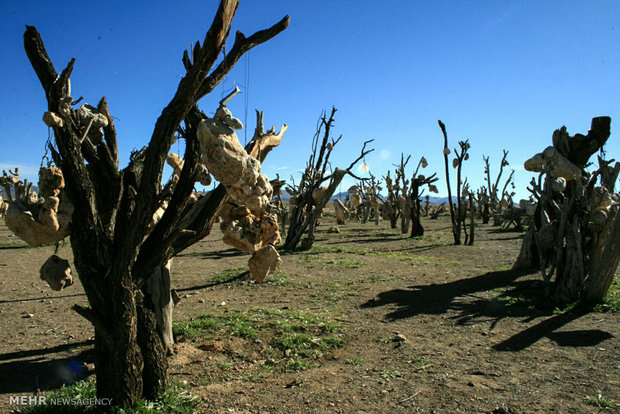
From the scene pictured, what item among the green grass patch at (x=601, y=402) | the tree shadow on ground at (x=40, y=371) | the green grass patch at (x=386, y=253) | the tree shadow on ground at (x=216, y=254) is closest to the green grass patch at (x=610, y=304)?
the green grass patch at (x=601, y=402)

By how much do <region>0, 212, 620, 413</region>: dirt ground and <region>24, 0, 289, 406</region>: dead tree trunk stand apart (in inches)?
31.4

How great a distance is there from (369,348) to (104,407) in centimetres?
288

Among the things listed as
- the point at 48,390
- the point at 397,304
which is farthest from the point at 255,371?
the point at 397,304

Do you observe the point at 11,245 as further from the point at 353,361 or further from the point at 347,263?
the point at 353,361

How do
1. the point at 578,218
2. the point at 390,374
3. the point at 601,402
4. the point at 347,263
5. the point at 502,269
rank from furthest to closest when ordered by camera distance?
the point at 347,263
the point at 502,269
the point at 578,218
the point at 390,374
the point at 601,402

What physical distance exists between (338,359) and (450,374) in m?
1.20

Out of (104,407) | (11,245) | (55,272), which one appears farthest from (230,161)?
(11,245)

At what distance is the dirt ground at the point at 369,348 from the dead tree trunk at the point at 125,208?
80cm

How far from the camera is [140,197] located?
3.12 meters

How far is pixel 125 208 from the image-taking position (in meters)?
3.60

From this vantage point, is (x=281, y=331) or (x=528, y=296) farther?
(x=528, y=296)

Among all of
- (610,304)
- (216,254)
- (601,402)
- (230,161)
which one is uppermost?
(230,161)

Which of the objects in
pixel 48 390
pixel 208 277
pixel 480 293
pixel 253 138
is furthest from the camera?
pixel 208 277

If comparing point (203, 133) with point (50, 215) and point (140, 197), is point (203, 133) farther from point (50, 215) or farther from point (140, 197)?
point (50, 215)
